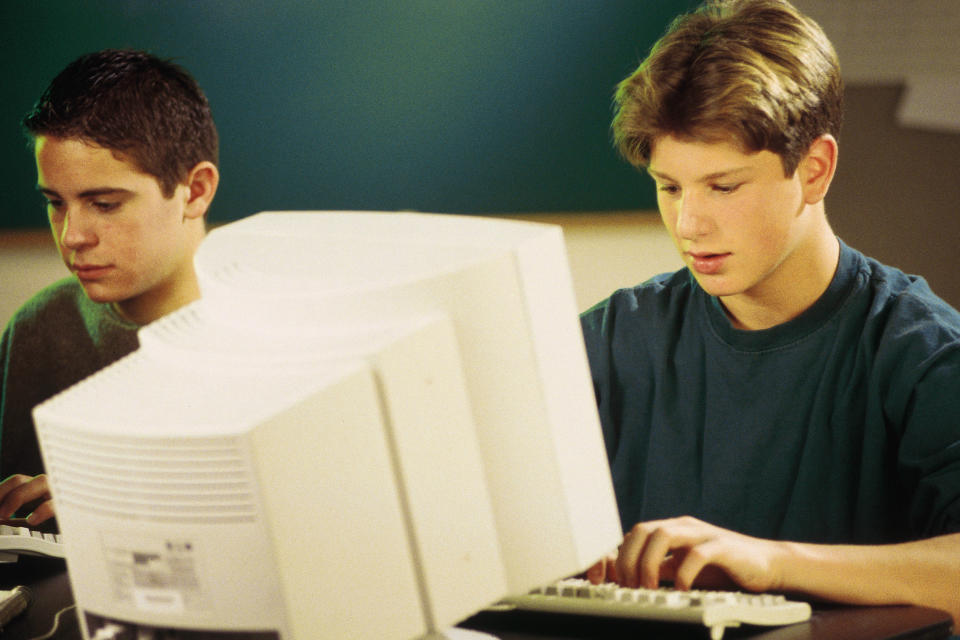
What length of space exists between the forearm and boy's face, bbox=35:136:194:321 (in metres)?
1.20

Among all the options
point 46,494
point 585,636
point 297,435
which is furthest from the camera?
point 46,494

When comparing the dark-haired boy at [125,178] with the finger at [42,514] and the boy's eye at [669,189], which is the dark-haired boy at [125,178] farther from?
the boy's eye at [669,189]

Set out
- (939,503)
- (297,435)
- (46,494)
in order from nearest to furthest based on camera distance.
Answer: (297,435) → (939,503) → (46,494)

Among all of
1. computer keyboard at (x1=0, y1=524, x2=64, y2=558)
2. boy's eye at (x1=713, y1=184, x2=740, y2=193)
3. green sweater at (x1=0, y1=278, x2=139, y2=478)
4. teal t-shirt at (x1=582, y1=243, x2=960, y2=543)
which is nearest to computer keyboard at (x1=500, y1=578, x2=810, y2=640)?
teal t-shirt at (x1=582, y1=243, x2=960, y2=543)

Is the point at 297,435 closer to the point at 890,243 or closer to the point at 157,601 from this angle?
the point at 157,601

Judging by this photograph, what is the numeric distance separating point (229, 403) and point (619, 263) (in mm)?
1510

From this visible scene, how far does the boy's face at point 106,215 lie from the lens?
1.82 meters

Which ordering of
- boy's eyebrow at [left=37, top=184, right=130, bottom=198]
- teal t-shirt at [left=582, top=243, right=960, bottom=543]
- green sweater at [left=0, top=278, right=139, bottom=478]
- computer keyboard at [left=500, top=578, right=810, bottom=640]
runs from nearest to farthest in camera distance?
computer keyboard at [left=500, top=578, right=810, bottom=640], teal t-shirt at [left=582, top=243, right=960, bottom=543], boy's eyebrow at [left=37, top=184, right=130, bottom=198], green sweater at [left=0, top=278, right=139, bottom=478]

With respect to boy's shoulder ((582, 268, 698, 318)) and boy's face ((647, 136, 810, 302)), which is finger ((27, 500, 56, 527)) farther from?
boy's face ((647, 136, 810, 302))

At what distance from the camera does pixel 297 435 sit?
2.60 feet

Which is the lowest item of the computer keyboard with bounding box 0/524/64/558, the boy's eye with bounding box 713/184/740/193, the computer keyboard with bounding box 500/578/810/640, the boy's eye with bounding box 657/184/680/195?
the computer keyboard with bounding box 500/578/810/640

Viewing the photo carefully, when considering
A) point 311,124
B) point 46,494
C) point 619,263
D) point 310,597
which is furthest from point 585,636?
point 311,124

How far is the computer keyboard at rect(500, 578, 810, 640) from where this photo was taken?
3.43 feet

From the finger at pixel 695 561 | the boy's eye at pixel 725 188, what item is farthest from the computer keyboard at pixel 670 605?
the boy's eye at pixel 725 188
